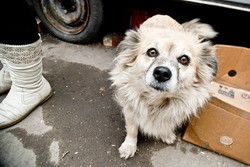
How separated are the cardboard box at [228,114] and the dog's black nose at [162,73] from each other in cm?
41

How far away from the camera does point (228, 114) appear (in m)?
1.51

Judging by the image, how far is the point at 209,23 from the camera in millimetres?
2383

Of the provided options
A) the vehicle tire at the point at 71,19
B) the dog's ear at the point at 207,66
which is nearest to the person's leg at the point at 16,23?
the vehicle tire at the point at 71,19

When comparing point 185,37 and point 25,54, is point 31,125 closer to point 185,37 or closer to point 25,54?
point 25,54

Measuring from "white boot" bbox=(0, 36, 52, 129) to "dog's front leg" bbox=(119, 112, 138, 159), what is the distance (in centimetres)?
86

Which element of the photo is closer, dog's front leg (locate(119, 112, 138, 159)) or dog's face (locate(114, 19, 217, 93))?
dog's face (locate(114, 19, 217, 93))

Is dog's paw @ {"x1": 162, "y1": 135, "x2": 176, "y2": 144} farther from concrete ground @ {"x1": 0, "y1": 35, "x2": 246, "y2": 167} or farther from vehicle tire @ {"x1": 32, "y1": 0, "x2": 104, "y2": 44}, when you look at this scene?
vehicle tire @ {"x1": 32, "y1": 0, "x2": 104, "y2": 44}

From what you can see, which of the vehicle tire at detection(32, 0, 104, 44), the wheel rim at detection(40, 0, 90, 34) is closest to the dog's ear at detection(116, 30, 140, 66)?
the vehicle tire at detection(32, 0, 104, 44)

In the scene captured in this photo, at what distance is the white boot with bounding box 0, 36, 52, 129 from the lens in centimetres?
175

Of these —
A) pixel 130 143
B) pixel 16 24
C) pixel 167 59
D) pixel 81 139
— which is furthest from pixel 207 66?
pixel 16 24

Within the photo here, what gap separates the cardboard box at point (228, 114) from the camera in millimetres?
1515

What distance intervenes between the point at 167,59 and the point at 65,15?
1781 millimetres

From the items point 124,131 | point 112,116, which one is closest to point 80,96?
point 112,116

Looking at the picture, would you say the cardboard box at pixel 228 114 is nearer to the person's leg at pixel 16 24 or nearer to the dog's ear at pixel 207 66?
the dog's ear at pixel 207 66
